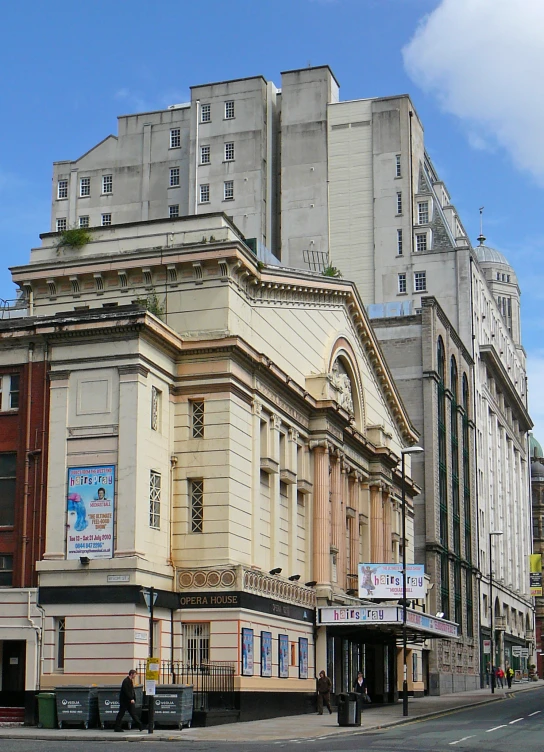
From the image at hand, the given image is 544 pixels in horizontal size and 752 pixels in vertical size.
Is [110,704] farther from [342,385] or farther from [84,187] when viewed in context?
[84,187]

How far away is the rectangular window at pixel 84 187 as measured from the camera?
308 feet

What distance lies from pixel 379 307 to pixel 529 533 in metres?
59.1

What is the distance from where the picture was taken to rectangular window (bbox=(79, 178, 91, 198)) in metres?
93.9

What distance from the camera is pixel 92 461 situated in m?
38.5

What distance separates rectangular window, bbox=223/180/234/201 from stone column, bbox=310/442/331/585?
4173cm

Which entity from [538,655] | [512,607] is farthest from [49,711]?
[538,655]

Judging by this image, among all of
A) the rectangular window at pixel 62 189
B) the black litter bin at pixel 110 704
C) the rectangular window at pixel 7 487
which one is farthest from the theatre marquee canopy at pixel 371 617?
the rectangular window at pixel 62 189

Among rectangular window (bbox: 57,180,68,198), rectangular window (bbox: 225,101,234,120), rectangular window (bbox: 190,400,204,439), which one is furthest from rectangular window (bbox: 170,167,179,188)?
rectangular window (bbox: 190,400,204,439)

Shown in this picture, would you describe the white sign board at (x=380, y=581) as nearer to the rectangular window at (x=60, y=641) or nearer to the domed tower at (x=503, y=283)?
the rectangular window at (x=60, y=641)

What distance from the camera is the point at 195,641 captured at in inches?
1578

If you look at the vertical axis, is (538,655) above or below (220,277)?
below

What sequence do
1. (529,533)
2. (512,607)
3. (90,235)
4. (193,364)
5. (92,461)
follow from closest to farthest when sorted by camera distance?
(92,461) → (193,364) → (90,235) → (512,607) → (529,533)

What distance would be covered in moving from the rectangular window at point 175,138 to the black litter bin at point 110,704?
211ft

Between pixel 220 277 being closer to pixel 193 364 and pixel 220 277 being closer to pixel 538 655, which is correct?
pixel 193 364
